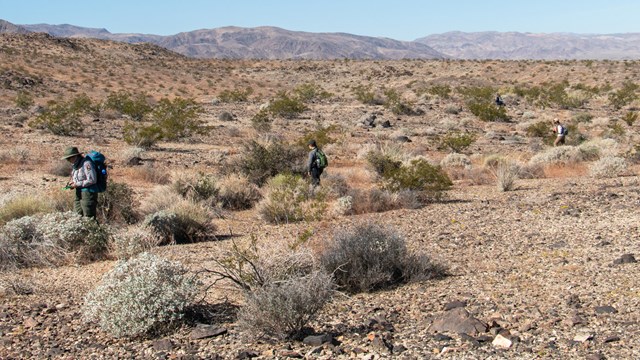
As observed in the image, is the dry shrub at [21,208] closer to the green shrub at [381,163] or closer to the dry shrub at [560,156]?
the green shrub at [381,163]

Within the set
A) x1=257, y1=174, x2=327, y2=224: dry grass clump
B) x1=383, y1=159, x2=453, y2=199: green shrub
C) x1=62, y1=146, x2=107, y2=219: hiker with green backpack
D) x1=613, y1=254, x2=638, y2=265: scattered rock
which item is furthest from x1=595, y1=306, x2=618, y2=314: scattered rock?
x1=383, y1=159, x2=453, y2=199: green shrub

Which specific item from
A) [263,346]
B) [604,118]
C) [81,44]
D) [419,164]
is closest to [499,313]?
[263,346]

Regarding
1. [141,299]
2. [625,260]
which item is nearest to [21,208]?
[141,299]

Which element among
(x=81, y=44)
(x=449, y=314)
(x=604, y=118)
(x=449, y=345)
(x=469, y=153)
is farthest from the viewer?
(x=81, y=44)

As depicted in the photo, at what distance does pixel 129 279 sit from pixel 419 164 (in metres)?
9.57

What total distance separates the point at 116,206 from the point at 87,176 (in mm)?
2292

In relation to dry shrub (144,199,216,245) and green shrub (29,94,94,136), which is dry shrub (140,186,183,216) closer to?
dry shrub (144,199,216,245)

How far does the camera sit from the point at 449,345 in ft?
19.3

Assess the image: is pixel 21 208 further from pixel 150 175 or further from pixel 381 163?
pixel 381 163

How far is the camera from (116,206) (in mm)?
12312

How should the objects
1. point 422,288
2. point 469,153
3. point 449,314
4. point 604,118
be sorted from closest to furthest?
1. point 449,314
2. point 422,288
3. point 469,153
4. point 604,118

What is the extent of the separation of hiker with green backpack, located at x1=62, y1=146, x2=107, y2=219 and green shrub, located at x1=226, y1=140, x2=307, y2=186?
694 cm

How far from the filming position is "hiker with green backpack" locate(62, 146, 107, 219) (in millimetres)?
10102

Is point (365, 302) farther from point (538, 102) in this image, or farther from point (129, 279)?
point (538, 102)
